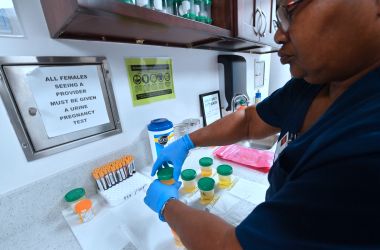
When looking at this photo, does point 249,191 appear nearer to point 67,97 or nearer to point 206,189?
point 206,189

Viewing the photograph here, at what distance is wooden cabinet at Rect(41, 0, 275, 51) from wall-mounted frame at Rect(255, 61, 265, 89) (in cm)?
105

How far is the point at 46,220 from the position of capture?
60 cm

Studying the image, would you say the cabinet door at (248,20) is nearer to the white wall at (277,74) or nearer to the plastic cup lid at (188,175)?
the plastic cup lid at (188,175)

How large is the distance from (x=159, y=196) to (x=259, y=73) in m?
1.70

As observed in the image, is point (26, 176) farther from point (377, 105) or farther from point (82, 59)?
point (377, 105)

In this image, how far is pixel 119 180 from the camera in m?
0.73

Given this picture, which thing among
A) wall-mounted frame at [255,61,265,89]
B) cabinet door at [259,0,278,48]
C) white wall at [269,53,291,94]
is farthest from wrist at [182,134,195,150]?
white wall at [269,53,291,94]

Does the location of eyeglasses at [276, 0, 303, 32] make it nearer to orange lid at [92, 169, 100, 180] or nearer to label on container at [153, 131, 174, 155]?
label on container at [153, 131, 174, 155]

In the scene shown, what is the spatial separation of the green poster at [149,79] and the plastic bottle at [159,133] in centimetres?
13

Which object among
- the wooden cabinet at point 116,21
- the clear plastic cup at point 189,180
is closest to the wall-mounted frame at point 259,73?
the wooden cabinet at point 116,21

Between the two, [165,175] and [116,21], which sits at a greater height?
[116,21]

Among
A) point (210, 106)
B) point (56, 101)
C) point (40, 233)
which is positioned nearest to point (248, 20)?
point (210, 106)

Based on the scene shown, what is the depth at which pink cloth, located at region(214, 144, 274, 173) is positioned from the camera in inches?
32.9

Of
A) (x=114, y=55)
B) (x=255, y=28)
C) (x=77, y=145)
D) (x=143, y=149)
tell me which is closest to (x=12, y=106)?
(x=77, y=145)
